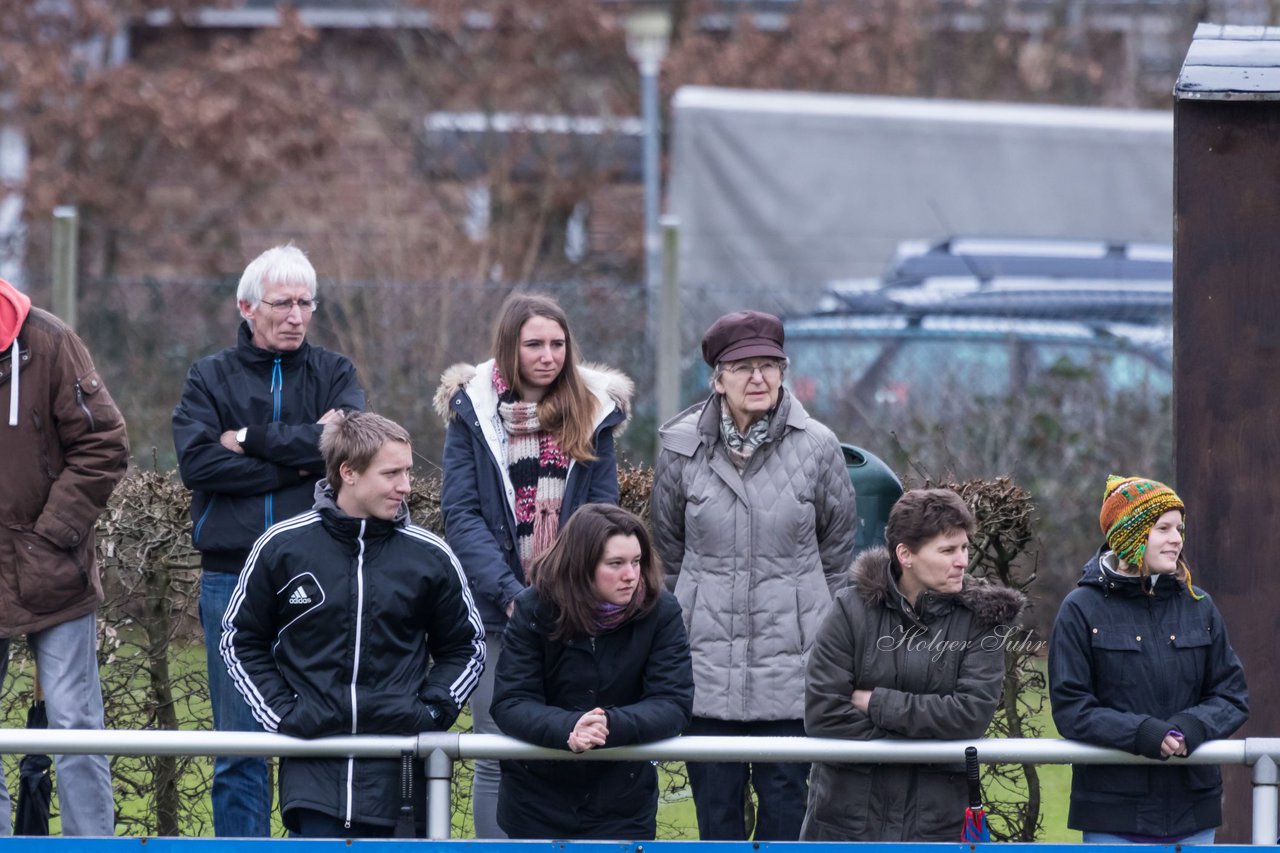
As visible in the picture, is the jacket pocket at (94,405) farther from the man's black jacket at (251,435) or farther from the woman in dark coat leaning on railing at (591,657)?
the woman in dark coat leaning on railing at (591,657)

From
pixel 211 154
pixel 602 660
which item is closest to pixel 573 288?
pixel 602 660

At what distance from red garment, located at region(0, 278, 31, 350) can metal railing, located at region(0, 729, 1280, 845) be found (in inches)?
51.0

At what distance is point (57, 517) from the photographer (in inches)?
202

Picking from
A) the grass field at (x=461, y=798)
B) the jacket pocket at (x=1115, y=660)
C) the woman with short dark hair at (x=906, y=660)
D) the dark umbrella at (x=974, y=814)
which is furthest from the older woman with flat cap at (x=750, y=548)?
the jacket pocket at (x=1115, y=660)

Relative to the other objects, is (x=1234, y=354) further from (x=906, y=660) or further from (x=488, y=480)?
(x=488, y=480)

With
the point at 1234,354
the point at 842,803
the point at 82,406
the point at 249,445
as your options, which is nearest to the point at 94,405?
the point at 82,406

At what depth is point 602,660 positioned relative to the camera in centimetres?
465

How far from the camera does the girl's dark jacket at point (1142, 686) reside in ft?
14.8

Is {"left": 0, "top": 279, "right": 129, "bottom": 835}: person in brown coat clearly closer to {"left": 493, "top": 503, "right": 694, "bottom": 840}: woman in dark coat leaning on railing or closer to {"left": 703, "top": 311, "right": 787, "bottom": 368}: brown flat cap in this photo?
{"left": 493, "top": 503, "right": 694, "bottom": 840}: woman in dark coat leaning on railing

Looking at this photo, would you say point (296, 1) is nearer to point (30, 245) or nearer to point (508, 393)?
point (30, 245)

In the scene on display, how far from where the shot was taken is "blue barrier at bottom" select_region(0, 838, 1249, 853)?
14.0ft

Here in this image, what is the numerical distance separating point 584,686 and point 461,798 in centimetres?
126

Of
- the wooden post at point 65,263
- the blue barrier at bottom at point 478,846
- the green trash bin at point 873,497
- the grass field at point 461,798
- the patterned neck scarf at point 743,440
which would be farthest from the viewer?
the wooden post at point 65,263

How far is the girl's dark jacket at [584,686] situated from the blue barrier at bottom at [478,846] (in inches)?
12.7
